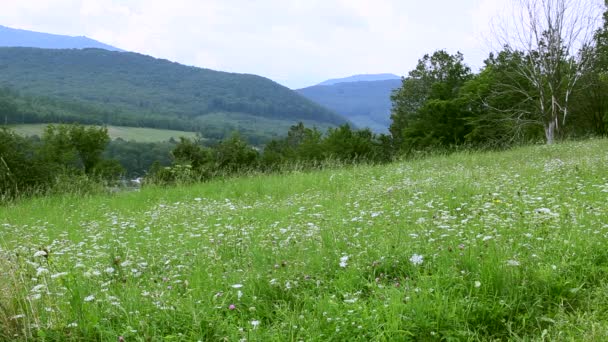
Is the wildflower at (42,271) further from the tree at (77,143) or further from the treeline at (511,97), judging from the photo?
the tree at (77,143)

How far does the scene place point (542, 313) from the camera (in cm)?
336

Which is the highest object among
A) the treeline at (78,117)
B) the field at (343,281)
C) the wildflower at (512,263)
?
the treeline at (78,117)

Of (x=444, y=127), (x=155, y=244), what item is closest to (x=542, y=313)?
(x=155, y=244)

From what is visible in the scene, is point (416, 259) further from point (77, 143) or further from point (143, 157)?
point (143, 157)

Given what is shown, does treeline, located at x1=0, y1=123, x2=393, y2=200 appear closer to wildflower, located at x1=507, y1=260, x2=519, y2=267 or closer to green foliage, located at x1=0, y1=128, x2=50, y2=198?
green foliage, located at x1=0, y1=128, x2=50, y2=198

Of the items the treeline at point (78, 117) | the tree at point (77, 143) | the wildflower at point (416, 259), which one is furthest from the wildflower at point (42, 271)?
the treeline at point (78, 117)

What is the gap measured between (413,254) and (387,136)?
5651 centimetres

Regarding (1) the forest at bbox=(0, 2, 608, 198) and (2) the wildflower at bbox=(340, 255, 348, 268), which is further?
(1) the forest at bbox=(0, 2, 608, 198)

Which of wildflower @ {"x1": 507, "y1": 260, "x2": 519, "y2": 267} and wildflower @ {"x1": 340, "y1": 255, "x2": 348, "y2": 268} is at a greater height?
wildflower @ {"x1": 507, "y1": 260, "x2": 519, "y2": 267}

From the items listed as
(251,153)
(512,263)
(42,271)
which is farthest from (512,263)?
(251,153)

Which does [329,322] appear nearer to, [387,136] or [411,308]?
[411,308]

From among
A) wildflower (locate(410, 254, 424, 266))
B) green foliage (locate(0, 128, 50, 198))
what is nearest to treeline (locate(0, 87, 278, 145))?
green foliage (locate(0, 128, 50, 198))

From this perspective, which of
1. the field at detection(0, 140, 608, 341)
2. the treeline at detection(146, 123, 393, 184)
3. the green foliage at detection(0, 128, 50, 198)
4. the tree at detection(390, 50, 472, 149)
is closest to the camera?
the field at detection(0, 140, 608, 341)

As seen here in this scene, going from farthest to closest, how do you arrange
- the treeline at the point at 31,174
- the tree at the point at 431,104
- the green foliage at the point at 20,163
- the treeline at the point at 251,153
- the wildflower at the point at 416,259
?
the tree at the point at 431,104 → the green foliage at the point at 20,163 → the treeline at the point at 251,153 → the treeline at the point at 31,174 → the wildflower at the point at 416,259
